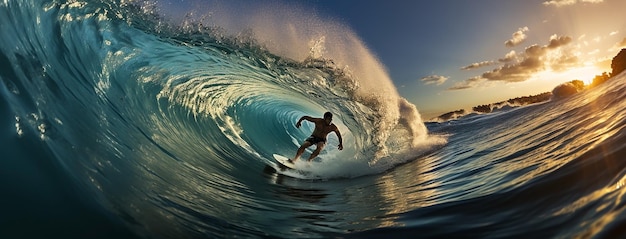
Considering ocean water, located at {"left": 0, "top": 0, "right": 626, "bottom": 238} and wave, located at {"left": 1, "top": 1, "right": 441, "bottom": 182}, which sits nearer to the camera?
ocean water, located at {"left": 0, "top": 0, "right": 626, "bottom": 238}

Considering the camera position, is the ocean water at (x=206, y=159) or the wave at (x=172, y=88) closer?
the ocean water at (x=206, y=159)

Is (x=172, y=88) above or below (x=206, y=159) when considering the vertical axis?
above

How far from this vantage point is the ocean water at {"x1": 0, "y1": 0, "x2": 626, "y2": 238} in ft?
9.56

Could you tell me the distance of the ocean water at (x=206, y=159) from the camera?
2.91 meters

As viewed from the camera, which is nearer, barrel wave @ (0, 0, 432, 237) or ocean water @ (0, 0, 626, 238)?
ocean water @ (0, 0, 626, 238)

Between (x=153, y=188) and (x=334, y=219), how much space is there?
1.77 m

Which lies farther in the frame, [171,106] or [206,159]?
[171,106]

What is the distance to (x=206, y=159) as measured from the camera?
24.2ft

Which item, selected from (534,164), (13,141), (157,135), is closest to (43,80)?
(13,141)

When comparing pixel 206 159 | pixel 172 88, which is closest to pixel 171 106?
pixel 172 88

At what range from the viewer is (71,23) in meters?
7.02

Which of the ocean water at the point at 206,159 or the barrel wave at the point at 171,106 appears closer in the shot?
the ocean water at the point at 206,159

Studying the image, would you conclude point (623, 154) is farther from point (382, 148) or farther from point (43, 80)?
point (382, 148)

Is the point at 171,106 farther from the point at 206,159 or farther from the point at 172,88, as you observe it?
the point at 206,159
